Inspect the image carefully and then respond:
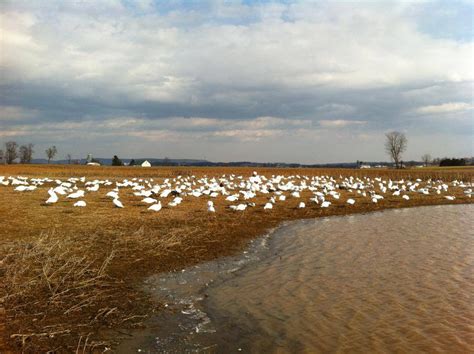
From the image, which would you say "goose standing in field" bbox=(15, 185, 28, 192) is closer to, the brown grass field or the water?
the brown grass field

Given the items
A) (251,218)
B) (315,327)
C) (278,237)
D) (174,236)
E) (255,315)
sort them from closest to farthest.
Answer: (315,327) → (255,315) → (174,236) → (278,237) → (251,218)

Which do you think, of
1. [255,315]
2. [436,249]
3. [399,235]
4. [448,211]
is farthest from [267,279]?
[448,211]

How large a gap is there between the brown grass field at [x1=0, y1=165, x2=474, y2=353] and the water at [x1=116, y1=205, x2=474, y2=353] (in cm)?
82

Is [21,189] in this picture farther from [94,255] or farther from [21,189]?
[94,255]

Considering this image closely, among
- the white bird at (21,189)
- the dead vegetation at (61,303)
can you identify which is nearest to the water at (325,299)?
the dead vegetation at (61,303)

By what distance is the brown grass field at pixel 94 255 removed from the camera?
6.99m

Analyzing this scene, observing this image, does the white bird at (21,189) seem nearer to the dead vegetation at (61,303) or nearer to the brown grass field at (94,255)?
the brown grass field at (94,255)

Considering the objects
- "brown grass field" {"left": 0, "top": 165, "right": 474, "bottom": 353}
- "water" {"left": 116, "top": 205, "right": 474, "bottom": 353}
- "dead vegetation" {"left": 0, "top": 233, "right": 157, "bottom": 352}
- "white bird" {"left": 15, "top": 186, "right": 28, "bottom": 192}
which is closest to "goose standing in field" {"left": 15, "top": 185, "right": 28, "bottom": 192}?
"white bird" {"left": 15, "top": 186, "right": 28, "bottom": 192}

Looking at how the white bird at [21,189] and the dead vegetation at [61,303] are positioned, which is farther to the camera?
the white bird at [21,189]

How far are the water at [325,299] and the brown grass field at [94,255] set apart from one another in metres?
0.82

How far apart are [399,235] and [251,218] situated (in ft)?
21.7

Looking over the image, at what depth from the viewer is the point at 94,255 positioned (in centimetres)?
1158

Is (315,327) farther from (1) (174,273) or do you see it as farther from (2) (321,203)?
(2) (321,203)

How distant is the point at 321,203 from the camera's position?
25.0 meters
